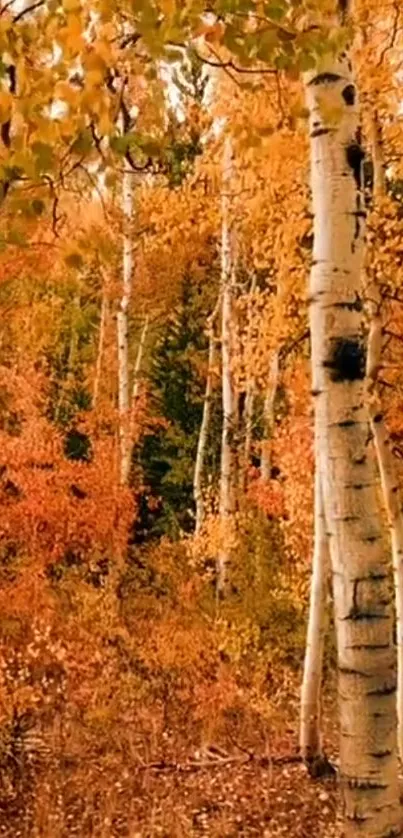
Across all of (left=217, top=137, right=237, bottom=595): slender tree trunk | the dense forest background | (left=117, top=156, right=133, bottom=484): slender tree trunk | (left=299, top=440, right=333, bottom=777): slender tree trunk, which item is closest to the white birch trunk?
(left=299, top=440, right=333, bottom=777): slender tree trunk

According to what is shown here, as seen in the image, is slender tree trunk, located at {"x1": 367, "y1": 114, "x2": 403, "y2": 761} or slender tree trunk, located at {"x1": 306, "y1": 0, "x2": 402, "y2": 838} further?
slender tree trunk, located at {"x1": 367, "y1": 114, "x2": 403, "y2": 761}

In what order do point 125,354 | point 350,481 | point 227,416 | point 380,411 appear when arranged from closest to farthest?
point 350,481, point 380,411, point 227,416, point 125,354

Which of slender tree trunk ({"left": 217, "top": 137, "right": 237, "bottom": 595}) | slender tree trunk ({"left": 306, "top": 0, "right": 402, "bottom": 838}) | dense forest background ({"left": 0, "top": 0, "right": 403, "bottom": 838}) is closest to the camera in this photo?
dense forest background ({"left": 0, "top": 0, "right": 403, "bottom": 838})

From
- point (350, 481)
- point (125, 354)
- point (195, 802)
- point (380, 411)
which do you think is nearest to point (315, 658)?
point (195, 802)

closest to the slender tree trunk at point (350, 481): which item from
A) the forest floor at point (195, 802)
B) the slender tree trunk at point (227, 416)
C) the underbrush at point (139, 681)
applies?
the forest floor at point (195, 802)

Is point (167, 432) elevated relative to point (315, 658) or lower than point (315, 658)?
elevated

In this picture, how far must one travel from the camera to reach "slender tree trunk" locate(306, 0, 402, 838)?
118 inches

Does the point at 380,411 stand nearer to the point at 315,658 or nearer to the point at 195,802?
the point at 315,658

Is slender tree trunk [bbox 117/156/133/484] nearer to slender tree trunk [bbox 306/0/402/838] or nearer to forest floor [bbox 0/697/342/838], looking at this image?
forest floor [bbox 0/697/342/838]

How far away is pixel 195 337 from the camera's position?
66.8 feet

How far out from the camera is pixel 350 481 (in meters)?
3.04

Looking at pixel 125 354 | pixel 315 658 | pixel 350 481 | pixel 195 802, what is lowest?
pixel 195 802

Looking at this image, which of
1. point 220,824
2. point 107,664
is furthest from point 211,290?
point 220,824

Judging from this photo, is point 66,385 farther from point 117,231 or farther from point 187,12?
point 187,12
